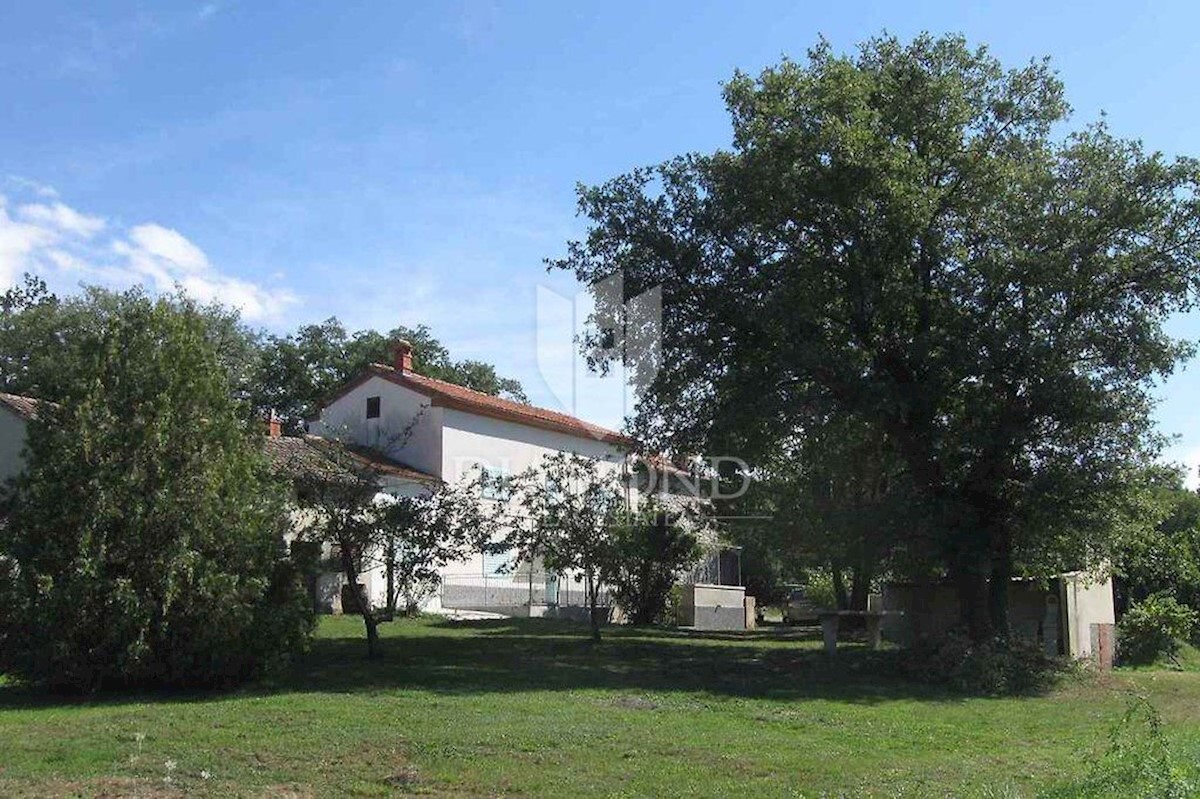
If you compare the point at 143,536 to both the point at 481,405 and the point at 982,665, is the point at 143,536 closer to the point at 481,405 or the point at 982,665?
the point at 982,665

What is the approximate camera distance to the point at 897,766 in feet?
37.7

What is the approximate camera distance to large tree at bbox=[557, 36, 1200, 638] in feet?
66.3

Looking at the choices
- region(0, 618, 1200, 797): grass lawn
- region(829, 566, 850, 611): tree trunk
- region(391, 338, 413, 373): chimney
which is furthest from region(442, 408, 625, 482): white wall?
region(0, 618, 1200, 797): grass lawn

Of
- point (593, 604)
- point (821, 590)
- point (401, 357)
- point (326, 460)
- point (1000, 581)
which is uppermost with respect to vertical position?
point (401, 357)

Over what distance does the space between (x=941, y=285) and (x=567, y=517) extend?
29.3ft

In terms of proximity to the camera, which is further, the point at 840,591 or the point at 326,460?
the point at 840,591

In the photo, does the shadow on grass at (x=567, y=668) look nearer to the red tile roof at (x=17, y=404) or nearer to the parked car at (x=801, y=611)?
the red tile roof at (x=17, y=404)

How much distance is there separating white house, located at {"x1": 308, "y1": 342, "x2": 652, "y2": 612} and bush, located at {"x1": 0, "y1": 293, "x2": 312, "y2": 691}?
50.8ft

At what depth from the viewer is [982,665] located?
19.3 metres

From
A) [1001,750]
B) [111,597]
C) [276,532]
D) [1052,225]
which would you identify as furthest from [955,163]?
[111,597]

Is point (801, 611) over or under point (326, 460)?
under

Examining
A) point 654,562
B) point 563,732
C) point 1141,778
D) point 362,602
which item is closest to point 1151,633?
point 654,562

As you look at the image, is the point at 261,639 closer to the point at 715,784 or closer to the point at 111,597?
the point at 111,597

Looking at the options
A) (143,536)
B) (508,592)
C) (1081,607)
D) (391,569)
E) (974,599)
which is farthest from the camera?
(508,592)
